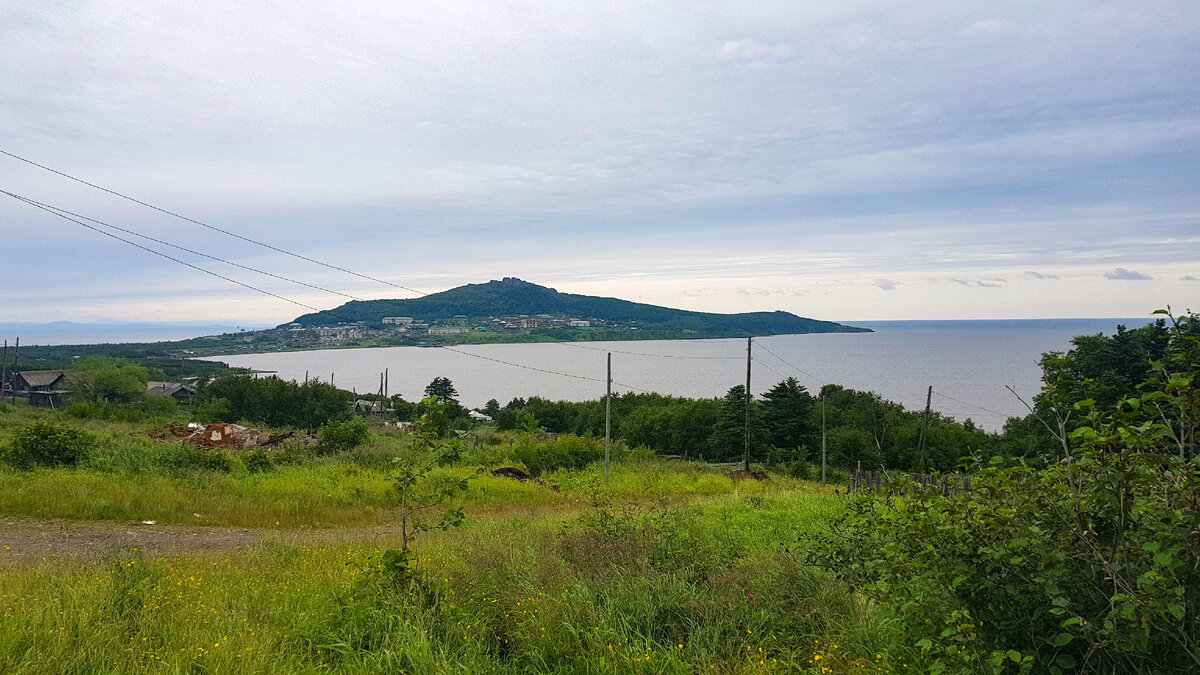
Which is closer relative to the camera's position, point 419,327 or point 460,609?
point 460,609

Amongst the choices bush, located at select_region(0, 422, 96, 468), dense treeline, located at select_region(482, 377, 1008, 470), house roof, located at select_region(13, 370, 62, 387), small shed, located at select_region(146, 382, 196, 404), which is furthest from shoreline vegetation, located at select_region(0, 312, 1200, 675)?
house roof, located at select_region(13, 370, 62, 387)

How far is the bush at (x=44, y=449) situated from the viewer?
1452 centimetres

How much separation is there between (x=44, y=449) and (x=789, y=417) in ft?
161

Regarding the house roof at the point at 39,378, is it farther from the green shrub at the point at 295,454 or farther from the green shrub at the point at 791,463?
the green shrub at the point at 791,463

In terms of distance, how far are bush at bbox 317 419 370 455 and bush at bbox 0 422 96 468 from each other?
8.77 metres

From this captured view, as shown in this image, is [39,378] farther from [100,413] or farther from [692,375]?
[692,375]

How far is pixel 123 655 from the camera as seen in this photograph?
4504 millimetres

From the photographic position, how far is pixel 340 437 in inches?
972

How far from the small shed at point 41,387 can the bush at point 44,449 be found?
198 feet

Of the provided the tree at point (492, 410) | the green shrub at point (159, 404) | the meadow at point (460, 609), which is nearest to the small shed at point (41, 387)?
the green shrub at point (159, 404)

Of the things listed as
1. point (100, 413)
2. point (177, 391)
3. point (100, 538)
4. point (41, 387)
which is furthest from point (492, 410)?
point (100, 538)

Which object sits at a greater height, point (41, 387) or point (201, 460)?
point (201, 460)

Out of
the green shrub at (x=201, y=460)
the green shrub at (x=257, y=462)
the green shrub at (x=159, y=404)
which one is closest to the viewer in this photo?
the green shrub at (x=201, y=460)

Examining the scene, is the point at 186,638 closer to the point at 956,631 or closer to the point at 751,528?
the point at 956,631
